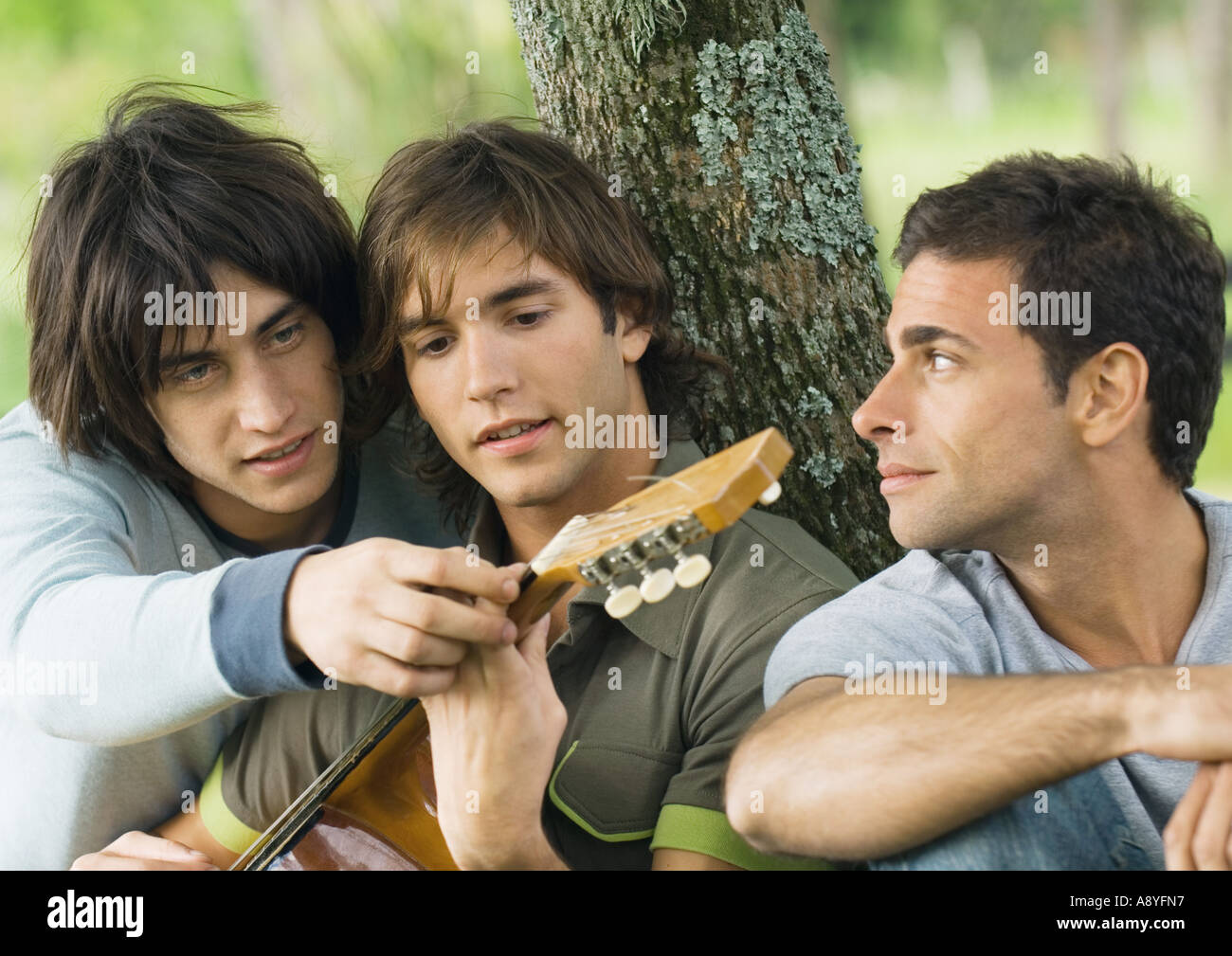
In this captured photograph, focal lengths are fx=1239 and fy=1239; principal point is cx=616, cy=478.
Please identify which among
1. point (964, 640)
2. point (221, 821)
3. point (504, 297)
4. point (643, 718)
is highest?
point (504, 297)

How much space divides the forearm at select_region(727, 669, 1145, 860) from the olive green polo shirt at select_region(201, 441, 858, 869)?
8.4 inches

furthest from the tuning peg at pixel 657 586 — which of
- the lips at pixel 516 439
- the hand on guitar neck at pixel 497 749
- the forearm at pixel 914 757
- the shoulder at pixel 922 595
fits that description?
the lips at pixel 516 439

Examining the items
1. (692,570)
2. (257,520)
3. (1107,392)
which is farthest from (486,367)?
(1107,392)

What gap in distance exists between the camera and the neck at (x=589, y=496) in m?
2.11

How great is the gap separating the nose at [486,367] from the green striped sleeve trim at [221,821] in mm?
784

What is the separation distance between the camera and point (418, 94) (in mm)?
6062

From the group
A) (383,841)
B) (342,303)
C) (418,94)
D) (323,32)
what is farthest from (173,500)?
(323,32)

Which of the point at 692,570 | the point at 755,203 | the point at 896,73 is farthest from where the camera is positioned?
the point at 896,73

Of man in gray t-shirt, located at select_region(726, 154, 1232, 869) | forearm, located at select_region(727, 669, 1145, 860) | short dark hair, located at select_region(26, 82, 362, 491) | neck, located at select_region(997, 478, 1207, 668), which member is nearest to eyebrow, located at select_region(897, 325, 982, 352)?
man in gray t-shirt, located at select_region(726, 154, 1232, 869)

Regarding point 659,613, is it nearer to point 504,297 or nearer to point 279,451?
point 504,297

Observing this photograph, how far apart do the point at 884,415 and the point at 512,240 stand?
2.22ft

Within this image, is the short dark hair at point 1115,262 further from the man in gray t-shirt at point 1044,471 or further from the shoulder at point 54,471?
the shoulder at point 54,471

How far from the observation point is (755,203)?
2307 mm

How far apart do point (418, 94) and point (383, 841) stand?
16.1ft
